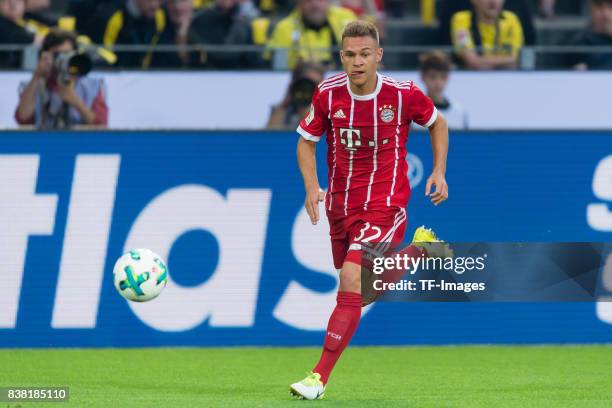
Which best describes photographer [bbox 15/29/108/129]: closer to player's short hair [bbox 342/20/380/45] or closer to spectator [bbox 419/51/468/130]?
spectator [bbox 419/51/468/130]

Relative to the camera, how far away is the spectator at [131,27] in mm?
15852

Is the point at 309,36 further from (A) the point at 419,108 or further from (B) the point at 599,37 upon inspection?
(A) the point at 419,108

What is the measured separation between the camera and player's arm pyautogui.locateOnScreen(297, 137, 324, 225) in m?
8.58

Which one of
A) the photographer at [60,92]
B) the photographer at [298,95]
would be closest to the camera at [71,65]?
the photographer at [60,92]

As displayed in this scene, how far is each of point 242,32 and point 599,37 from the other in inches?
154

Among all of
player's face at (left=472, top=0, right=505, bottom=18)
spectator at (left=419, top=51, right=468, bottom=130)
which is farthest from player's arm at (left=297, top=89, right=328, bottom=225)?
player's face at (left=472, top=0, right=505, bottom=18)

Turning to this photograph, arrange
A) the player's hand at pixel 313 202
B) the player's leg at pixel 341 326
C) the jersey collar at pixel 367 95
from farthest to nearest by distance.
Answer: the jersey collar at pixel 367 95 < the player's hand at pixel 313 202 < the player's leg at pixel 341 326

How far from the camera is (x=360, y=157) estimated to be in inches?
349

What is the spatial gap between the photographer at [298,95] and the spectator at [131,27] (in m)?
2.47

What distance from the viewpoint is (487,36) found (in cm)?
1634

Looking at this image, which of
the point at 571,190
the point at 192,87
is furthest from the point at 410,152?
the point at 192,87

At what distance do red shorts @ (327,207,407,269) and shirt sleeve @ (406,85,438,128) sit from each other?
1.77ft

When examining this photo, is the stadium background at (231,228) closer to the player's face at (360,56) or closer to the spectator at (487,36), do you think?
the player's face at (360,56)

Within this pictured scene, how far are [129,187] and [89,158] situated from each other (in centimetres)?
37
